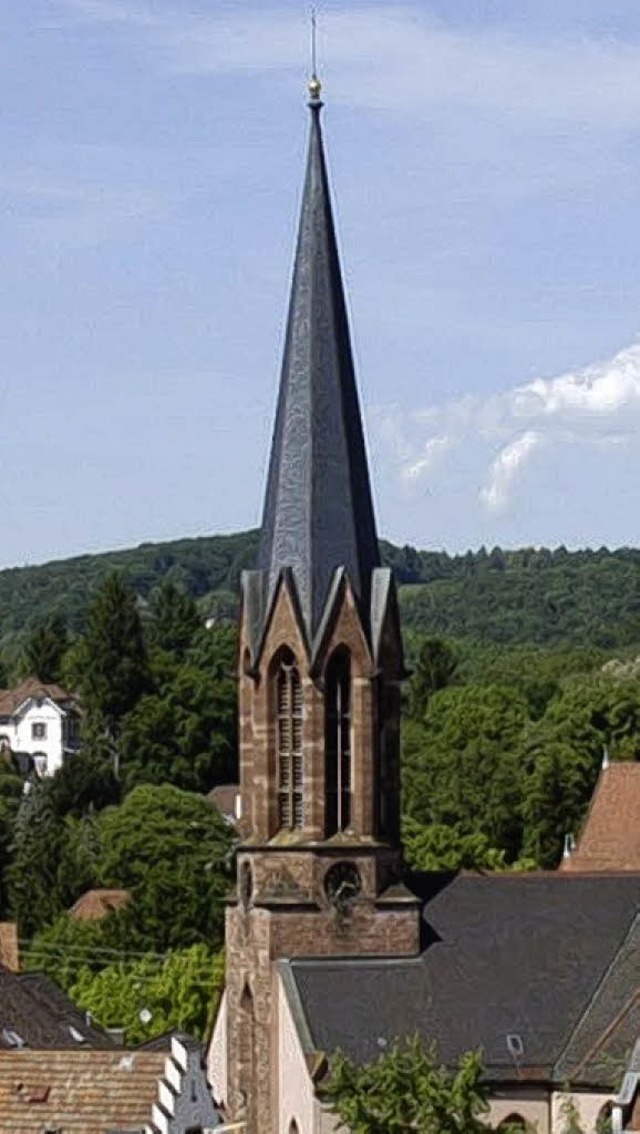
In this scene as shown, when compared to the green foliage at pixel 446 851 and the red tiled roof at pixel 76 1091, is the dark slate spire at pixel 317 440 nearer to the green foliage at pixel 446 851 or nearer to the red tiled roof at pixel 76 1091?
the red tiled roof at pixel 76 1091

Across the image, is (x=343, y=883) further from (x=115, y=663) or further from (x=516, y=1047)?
(x=115, y=663)

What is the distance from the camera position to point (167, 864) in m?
119

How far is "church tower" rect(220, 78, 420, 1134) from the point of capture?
61250 millimetres

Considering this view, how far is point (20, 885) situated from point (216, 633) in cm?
5129

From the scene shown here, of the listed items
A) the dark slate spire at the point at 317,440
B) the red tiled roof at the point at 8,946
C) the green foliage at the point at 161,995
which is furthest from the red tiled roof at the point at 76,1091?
the red tiled roof at the point at 8,946

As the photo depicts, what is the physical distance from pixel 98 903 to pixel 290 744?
57.2 metres

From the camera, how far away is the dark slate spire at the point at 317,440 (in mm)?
A: 61781

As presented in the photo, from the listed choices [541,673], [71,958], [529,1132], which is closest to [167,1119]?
[529,1132]

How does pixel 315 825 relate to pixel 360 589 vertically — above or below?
below

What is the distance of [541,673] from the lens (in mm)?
175500

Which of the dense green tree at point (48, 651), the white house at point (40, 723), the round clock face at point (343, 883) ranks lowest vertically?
the round clock face at point (343, 883)

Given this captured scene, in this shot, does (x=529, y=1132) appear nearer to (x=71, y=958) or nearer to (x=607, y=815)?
(x=607, y=815)

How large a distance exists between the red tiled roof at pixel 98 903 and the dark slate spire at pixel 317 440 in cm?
5160

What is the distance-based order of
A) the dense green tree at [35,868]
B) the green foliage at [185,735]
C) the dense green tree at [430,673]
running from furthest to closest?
the dense green tree at [430,673] → the green foliage at [185,735] → the dense green tree at [35,868]
